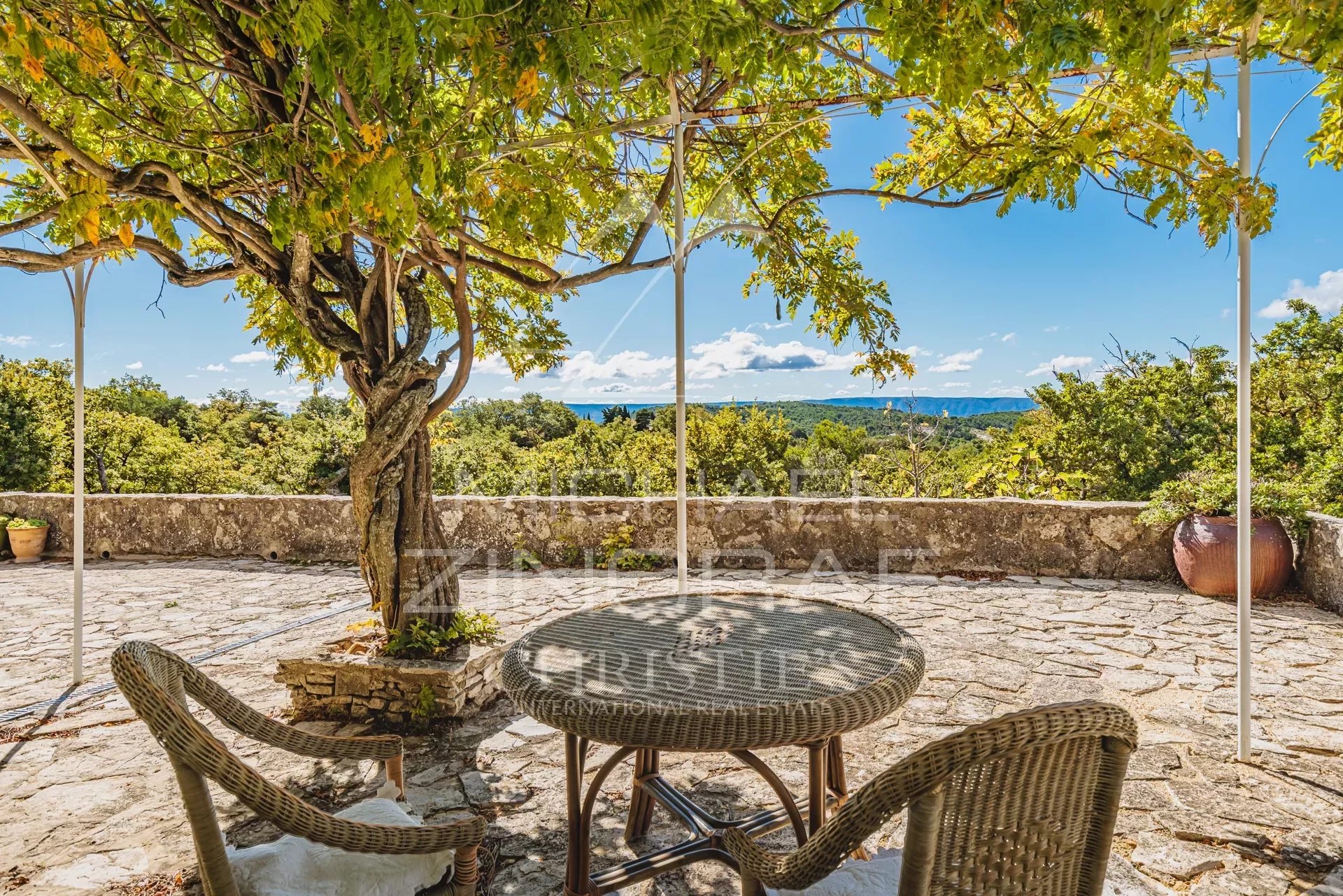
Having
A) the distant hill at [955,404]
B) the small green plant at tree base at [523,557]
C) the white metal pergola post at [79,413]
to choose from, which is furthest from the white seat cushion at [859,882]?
the distant hill at [955,404]

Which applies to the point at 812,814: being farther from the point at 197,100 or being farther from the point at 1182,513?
the point at 1182,513

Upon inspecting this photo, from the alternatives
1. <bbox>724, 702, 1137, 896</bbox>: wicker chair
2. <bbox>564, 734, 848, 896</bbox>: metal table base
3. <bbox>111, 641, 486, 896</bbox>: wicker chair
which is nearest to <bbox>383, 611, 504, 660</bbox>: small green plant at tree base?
<bbox>564, 734, 848, 896</bbox>: metal table base

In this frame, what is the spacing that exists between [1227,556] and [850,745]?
10.9 ft

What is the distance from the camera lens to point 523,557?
5.83m

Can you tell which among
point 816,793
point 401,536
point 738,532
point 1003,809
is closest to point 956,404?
point 738,532

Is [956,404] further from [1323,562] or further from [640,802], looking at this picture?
[640,802]

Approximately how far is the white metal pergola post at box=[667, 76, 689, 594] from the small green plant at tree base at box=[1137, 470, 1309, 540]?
12.0 ft

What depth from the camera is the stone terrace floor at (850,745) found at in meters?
1.91

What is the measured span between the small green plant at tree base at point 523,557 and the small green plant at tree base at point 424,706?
116 inches

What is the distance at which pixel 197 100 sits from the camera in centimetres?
312

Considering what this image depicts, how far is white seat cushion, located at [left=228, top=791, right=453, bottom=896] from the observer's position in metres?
1.20

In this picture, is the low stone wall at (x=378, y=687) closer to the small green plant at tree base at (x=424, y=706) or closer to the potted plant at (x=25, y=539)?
the small green plant at tree base at (x=424, y=706)

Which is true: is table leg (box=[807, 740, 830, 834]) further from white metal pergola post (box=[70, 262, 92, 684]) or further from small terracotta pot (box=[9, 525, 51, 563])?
small terracotta pot (box=[9, 525, 51, 563])

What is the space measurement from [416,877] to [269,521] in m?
6.15
